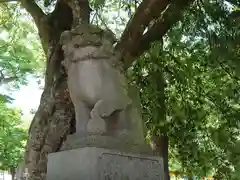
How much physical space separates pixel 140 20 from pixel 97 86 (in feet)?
9.50

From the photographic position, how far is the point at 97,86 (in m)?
5.41

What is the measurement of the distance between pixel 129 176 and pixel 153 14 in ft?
12.2

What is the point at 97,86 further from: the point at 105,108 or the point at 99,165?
the point at 99,165

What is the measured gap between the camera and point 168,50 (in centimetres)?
976

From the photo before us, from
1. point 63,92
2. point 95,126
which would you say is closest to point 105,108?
point 95,126

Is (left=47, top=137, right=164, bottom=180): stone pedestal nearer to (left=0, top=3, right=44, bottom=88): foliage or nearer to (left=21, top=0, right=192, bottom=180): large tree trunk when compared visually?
(left=21, top=0, right=192, bottom=180): large tree trunk

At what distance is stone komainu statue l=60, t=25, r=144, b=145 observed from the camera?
5398mm

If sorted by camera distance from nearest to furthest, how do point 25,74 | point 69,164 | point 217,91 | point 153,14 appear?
point 69,164 → point 153,14 → point 217,91 → point 25,74

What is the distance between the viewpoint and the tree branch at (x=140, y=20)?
312 inches

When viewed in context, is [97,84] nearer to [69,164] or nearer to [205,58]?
[69,164]

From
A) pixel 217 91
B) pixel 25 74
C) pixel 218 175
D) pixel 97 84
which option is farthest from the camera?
pixel 25 74

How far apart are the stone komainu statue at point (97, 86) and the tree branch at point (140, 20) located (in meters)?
2.14

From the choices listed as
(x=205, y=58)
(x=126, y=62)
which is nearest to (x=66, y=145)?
(x=126, y=62)

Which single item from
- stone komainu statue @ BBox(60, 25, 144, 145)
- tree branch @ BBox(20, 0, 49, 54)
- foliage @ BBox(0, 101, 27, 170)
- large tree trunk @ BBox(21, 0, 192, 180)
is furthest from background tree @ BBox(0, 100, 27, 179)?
stone komainu statue @ BBox(60, 25, 144, 145)
